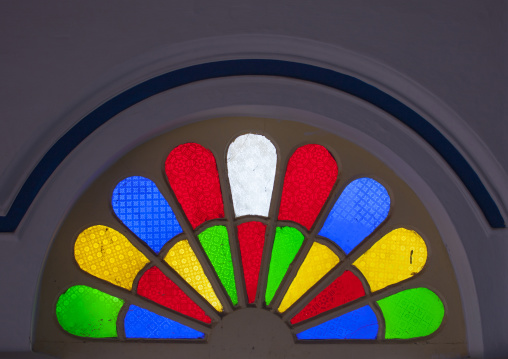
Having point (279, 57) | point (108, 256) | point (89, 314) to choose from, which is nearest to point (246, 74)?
point (279, 57)

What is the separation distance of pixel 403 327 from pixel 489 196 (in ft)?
3.22

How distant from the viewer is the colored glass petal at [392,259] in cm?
361

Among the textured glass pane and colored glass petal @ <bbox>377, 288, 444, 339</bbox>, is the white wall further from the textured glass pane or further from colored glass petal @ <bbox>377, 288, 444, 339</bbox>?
the textured glass pane

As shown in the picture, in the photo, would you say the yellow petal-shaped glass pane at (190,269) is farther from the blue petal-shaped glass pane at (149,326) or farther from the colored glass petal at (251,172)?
the colored glass petal at (251,172)

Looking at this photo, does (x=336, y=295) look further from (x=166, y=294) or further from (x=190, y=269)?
(x=166, y=294)

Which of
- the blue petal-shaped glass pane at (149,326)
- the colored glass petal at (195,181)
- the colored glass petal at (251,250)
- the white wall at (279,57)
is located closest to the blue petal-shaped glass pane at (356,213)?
the white wall at (279,57)

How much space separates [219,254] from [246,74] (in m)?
1.16

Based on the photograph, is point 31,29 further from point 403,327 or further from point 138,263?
point 403,327

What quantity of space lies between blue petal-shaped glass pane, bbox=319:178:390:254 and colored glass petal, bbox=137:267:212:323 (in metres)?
0.96

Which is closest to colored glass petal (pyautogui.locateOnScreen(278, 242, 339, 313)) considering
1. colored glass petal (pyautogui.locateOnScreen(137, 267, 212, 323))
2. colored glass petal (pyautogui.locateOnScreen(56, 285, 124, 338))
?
colored glass petal (pyautogui.locateOnScreen(137, 267, 212, 323))

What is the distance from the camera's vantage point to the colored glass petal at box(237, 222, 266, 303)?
365cm

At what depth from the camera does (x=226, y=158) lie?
3695mm

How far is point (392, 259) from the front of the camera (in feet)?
11.9

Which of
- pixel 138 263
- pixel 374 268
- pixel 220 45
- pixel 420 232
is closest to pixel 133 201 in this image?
pixel 138 263
